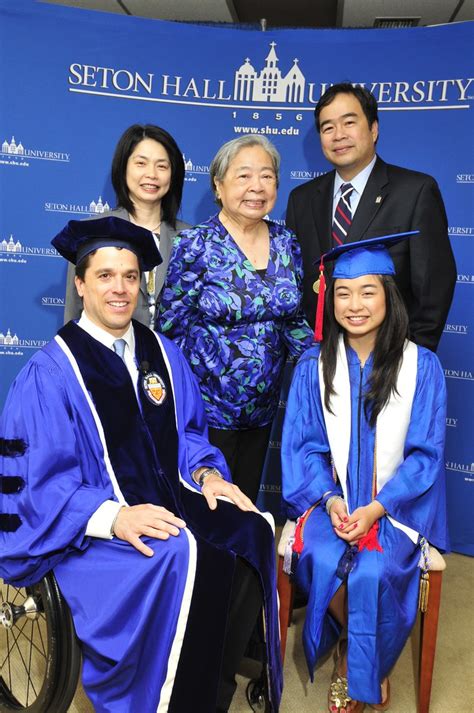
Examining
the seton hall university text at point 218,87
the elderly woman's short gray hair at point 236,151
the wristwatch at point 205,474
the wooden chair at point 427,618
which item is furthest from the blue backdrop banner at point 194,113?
the wristwatch at point 205,474

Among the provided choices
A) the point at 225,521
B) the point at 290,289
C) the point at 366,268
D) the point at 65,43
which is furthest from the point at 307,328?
the point at 65,43

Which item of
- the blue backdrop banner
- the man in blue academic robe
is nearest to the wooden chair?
the man in blue academic robe

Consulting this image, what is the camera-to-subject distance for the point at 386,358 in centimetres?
231

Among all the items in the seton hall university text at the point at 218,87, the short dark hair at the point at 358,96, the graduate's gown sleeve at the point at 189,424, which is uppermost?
the seton hall university text at the point at 218,87

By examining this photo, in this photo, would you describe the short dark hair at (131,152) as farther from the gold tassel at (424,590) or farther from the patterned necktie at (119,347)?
the gold tassel at (424,590)

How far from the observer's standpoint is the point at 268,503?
3.95 meters

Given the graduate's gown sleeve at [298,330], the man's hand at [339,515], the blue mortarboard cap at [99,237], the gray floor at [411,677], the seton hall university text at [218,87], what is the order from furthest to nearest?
the seton hall university text at [218,87], the graduate's gown sleeve at [298,330], the gray floor at [411,677], the man's hand at [339,515], the blue mortarboard cap at [99,237]

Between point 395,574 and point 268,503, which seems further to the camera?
point 268,503

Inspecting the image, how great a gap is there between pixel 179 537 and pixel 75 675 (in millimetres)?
441

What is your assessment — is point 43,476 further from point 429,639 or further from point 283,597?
point 429,639

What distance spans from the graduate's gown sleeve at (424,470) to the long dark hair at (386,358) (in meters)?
0.10

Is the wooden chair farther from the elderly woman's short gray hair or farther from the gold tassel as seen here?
the elderly woman's short gray hair

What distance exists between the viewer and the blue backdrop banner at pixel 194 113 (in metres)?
3.55

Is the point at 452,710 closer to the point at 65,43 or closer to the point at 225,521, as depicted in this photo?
the point at 225,521
